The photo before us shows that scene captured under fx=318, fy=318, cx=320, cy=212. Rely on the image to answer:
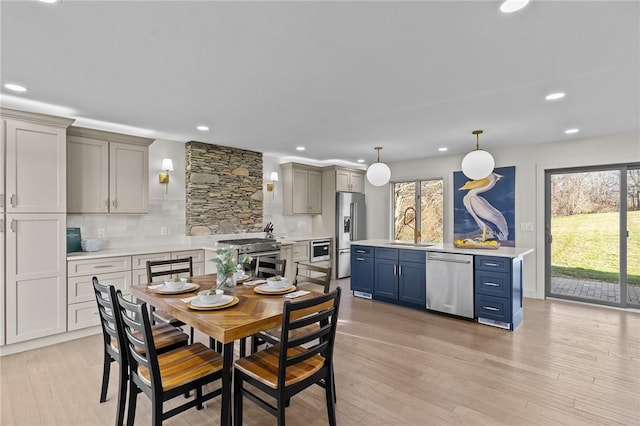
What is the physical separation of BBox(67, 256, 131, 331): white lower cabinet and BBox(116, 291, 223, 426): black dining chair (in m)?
2.07

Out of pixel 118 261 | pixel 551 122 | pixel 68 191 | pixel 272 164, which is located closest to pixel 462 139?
pixel 551 122

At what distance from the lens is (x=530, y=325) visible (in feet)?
12.5

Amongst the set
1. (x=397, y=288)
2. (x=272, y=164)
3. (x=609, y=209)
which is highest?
(x=272, y=164)

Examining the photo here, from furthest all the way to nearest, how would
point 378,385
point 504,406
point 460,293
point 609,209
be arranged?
point 609,209
point 460,293
point 378,385
point 504,406

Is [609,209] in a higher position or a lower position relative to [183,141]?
lower

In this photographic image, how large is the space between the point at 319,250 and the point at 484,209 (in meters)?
2.99

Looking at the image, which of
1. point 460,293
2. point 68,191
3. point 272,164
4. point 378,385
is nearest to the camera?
point 378,385

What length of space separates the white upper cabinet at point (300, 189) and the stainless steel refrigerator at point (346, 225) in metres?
0.51

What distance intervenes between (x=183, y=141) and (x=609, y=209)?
248 inches

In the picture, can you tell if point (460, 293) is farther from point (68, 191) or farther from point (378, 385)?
point (68, 191)

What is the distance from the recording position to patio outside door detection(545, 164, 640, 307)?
4.40 metres

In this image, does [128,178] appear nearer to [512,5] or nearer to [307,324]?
[307,324]

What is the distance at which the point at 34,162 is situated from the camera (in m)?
3.17

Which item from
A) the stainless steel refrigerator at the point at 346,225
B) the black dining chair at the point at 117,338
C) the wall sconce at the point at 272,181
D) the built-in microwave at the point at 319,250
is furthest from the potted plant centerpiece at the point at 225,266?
the stainless steel refrigerator at the point at 346,225
